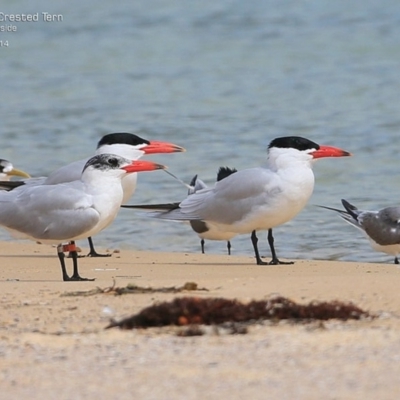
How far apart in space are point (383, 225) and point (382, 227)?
0.03 metres

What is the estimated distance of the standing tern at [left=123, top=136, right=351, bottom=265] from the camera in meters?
8.27

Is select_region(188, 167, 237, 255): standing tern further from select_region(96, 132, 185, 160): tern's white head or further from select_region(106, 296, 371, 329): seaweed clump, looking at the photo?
select_region(106, 296, 371, 329): seaweed clump

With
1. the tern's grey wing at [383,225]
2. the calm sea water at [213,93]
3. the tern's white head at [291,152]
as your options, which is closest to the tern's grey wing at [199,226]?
the calm sea water at [213,93]

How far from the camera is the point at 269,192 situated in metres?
8.27

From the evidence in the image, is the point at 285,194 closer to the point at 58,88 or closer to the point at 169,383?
the point at 169,383

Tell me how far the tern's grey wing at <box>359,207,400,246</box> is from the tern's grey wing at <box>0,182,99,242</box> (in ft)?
7.84

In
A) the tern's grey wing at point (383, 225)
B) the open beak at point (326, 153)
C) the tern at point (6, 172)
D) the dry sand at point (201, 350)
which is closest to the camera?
the dry sand at point (201, 350)

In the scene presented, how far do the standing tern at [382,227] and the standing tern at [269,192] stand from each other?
25.4 inches

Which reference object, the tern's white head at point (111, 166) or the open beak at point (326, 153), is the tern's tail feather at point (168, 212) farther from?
the tern's white head at point (111, 166)

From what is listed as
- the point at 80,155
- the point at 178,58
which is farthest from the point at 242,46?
the point at 80,155

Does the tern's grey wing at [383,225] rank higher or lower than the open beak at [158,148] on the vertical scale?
lower

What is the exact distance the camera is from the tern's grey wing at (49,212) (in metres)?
7.23

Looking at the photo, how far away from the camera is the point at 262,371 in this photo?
167 inches

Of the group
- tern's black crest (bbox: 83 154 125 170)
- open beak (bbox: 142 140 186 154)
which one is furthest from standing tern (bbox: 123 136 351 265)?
tern's black crest (bbox: 83 154 125 170)
